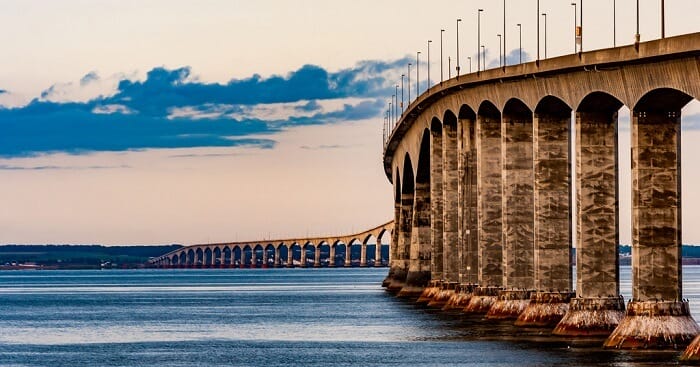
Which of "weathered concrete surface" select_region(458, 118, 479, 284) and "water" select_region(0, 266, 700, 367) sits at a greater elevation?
"weathered concrete surface" select_region(458, 118, 479, 284)

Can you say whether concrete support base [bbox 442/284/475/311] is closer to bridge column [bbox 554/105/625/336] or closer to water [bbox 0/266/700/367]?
water [bbox 0/266/700/367]

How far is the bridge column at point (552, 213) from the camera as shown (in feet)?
277

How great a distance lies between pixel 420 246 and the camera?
144m

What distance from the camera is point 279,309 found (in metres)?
130

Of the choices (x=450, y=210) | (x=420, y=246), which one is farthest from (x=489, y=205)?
(x=420, y=246)

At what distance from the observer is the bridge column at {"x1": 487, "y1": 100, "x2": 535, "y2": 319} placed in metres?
92.6

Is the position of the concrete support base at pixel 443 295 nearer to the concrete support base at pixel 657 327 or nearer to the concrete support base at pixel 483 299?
the concrete support base at pixel 483 299

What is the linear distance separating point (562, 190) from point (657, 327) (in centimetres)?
1978

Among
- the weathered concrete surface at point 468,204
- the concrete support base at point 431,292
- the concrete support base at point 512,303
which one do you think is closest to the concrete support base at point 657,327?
the concrete support base at point 512,303

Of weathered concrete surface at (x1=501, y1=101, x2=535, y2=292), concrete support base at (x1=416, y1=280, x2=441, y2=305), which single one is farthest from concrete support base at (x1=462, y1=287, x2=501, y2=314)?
concrete support base at (x1=416, y1=280, x2=441, y2=305)

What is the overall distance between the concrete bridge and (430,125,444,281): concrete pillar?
120 millimetres

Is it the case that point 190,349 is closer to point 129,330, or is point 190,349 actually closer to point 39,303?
point 129,330

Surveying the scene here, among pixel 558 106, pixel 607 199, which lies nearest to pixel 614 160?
pixel 607 199

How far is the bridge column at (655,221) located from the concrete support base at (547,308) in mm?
17628
